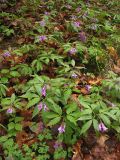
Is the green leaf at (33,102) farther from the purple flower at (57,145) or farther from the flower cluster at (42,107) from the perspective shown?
the purple flower at (57,145)

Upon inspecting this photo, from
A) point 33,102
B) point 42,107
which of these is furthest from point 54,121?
point 33,102

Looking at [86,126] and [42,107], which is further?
[42,107]

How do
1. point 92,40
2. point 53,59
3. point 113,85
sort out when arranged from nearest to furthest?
point 113,85
point 53,59
point 92,40

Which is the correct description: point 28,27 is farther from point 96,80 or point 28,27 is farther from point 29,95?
point 29,95

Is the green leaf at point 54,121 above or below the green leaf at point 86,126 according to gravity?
below

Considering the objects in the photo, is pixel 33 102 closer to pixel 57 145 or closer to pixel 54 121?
Answer: pixel 54 121

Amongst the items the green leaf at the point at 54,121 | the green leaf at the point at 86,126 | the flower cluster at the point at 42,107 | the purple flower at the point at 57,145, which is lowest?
the purple flower at the point at 57,145

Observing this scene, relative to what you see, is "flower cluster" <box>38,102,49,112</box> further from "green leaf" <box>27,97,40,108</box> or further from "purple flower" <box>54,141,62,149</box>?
"purple flower" <box>54,141,62,149</box>

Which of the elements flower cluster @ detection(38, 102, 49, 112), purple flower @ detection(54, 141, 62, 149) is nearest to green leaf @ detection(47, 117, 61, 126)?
flower cluster @ detection(38, 102, 49, 112)

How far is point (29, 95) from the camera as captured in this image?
326 centimetres

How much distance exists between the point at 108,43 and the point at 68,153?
2457 millimetres

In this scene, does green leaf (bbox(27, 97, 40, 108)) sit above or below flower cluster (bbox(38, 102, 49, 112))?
below

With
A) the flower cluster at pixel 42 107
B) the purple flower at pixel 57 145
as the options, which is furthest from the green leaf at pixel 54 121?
the purple flower at pixel 57 145

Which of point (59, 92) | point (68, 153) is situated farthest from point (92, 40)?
point (68, 153)
